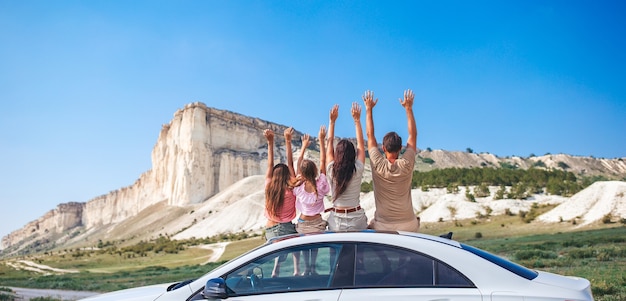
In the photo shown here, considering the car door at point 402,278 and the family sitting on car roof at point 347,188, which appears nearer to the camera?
→ the car door at point 402,278

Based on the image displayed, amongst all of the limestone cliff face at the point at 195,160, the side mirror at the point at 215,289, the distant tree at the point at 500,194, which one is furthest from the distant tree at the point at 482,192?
the limestone cliff face at the point at 195,160

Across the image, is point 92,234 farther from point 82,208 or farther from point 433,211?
point 433,211

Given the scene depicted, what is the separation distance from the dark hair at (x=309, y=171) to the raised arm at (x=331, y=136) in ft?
0.90

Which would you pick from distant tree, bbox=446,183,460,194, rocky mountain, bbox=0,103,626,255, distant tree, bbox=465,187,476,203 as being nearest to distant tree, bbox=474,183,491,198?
distant tree, bbox=465,187,476,203

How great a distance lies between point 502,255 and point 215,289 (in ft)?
59.9

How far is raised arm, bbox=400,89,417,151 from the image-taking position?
6.57 m

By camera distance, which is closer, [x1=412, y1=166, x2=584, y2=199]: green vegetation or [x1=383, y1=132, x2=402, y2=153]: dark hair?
[x1=383, y1=132, x2=402, y2=153]: dark hair

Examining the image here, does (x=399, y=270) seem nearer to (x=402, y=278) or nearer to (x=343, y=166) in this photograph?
(x=402, y=278)

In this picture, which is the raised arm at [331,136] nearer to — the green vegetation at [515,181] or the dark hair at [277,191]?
the dark hair at [277,191]

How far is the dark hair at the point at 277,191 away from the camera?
663 centimetres

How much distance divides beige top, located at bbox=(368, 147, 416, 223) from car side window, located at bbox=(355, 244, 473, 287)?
1.95 metres

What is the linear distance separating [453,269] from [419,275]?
28 centimetres

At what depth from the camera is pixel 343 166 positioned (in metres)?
6.14

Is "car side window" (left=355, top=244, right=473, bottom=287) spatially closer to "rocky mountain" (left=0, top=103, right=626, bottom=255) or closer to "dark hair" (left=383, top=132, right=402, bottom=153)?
"dark hair" (left=383, top=132, right=402, bottom=153)
